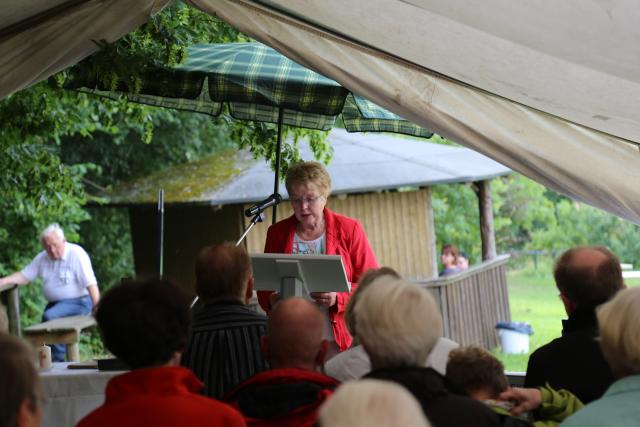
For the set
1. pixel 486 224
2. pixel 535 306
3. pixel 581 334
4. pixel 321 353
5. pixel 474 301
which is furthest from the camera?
pixel 535 306

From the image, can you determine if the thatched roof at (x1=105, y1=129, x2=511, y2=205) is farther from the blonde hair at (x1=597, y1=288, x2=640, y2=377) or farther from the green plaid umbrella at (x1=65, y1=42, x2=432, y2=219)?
the blonde hair at (x1=597, y1=288, x2=640, y2=377)

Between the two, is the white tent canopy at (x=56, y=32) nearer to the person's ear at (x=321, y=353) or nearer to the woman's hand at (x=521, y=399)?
the person's ear at (x=321, y=353)

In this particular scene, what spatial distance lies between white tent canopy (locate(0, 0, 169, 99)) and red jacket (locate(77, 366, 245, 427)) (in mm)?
2979

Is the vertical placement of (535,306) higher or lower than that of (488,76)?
lower

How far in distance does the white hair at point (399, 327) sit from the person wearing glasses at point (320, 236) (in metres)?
2.52

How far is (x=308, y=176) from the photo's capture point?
222 inches

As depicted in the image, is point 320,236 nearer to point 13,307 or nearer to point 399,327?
point 399,327

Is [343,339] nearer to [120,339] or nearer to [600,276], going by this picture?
[600,276]

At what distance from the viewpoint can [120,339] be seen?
10.2ft

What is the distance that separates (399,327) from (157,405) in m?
0.73

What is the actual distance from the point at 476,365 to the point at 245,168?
1179cm

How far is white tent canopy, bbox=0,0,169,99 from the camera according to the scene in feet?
18.2

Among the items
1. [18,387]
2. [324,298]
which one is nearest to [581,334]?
[324,298]

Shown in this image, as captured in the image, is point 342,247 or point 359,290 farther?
point 342,247
